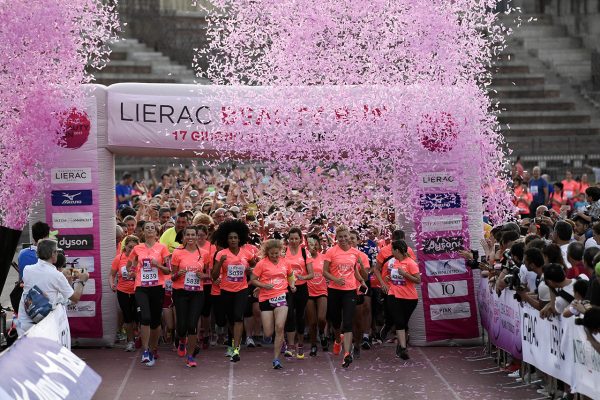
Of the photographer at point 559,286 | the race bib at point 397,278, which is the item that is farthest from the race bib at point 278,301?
the photographer at point 559,286

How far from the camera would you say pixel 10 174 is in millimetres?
15242

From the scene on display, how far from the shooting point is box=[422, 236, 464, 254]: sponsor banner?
16.6m

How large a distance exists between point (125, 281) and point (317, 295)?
2489 mm

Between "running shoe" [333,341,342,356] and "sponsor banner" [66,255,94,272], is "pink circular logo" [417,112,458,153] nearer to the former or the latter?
"running shoe" [333,341,342,356]

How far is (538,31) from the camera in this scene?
43531mm

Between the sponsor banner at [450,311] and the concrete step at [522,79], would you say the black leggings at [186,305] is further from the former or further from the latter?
the concrete step at [522,79]

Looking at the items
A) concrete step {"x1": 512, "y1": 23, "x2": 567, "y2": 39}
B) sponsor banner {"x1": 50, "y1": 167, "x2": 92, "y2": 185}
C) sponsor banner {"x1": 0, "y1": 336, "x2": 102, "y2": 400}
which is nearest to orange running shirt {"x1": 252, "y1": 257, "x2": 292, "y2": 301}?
sponsor banner {"x1": 50, "y1": 167, "x2": 92, "y2": 185}

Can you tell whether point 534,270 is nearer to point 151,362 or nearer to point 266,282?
point 266,282

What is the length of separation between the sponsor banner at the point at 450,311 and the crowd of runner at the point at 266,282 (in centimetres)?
61

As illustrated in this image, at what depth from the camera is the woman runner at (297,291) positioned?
52.2 ft

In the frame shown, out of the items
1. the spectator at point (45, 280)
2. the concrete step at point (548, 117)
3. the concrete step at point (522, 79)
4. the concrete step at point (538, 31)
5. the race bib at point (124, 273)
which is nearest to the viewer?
the spectator at point (45, 280)

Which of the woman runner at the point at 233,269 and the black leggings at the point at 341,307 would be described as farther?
the woman runner at the point at 233,269

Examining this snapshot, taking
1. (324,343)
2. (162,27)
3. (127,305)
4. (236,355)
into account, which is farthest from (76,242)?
(162,27)

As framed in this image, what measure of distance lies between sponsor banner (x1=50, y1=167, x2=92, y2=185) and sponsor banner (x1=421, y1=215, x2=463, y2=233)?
4.43m
